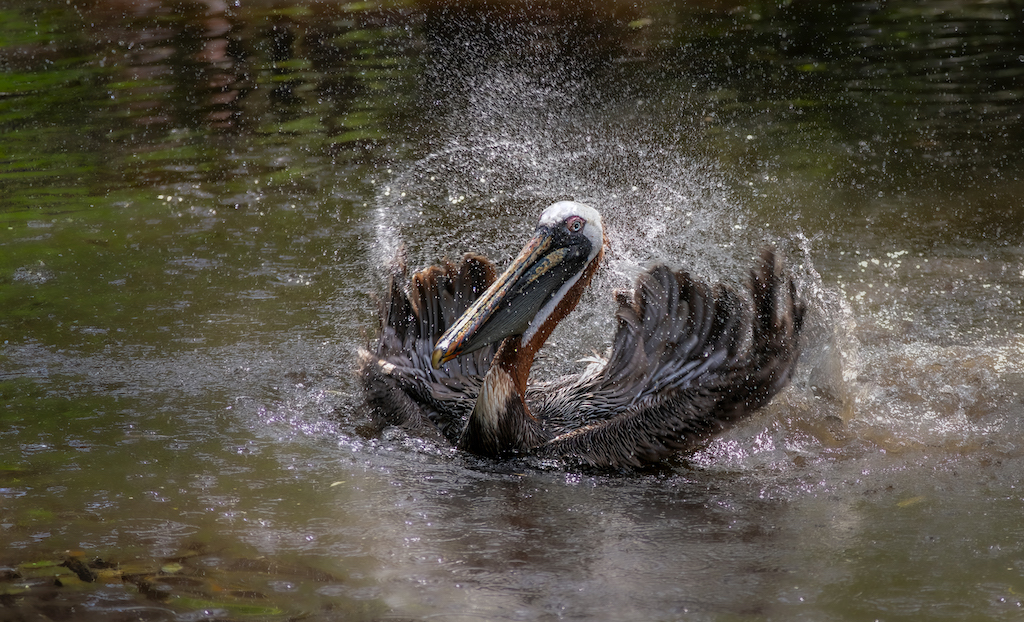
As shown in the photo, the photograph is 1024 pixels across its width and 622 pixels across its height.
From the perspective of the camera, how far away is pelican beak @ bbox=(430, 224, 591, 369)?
4527 mm

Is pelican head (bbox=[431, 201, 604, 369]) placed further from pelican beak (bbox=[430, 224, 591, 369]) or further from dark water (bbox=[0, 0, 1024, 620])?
dark water (bbox=[0, 0, 1024, 620])

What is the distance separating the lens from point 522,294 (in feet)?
15.3

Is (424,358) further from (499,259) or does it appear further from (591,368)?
(499,259)

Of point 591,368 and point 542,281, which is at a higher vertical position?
point 542,281

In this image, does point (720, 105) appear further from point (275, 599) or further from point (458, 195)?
point (275, 599)

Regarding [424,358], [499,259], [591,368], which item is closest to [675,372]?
[591,368]

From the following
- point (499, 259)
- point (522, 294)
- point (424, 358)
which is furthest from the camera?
point (499, 259)

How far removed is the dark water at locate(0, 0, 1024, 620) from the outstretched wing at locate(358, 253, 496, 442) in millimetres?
175

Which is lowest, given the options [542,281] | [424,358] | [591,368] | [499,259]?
[591,368]

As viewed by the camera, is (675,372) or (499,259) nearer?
(675,372)

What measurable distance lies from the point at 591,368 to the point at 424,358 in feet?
2.77

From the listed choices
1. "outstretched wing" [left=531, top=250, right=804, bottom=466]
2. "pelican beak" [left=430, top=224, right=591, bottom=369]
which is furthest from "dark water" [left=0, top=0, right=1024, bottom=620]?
"pelican beak" [left=430, top=224, right=591, bottom=369]

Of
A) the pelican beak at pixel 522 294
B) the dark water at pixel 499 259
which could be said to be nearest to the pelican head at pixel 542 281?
the pelican beak at pixel 522 294

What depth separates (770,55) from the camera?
11008 mm
